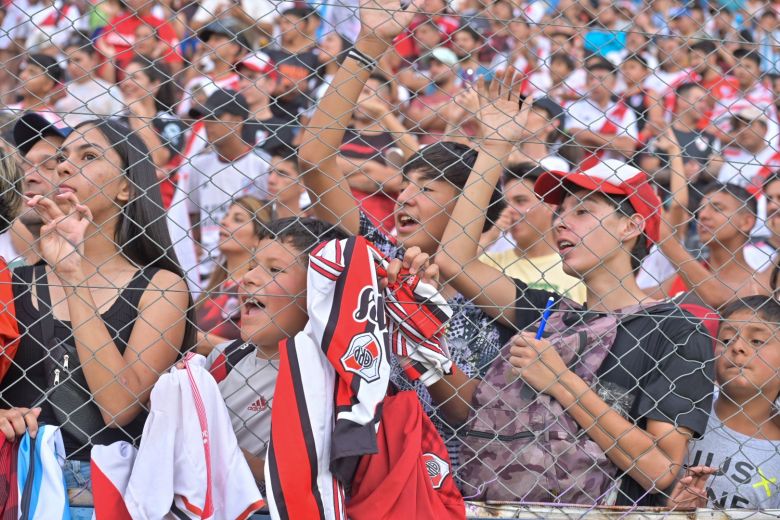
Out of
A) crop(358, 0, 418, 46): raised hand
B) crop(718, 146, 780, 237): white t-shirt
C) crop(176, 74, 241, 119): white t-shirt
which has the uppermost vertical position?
crop(718, 146, 780, 237): white t-shirt

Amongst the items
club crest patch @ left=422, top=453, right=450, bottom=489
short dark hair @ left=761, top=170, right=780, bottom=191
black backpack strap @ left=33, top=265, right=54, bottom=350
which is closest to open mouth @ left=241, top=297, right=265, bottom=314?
black backpack strap @ left=33, top=265, right=54, bottom=350

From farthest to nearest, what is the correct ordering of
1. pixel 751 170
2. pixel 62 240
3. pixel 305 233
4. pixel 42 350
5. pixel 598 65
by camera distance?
1. pixel 598 65
2. pixel 751 170
3. pixel 305 233
4. pixel 42 350
5. pixel 62 240

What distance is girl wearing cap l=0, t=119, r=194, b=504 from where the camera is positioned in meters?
2.70

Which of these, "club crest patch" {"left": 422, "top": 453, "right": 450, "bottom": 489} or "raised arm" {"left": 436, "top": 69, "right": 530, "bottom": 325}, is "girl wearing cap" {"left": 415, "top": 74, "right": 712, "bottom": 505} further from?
"club crest patch" {"left": 422, "top": 453, "right": 450, "bottom": 489}

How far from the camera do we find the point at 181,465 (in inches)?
102

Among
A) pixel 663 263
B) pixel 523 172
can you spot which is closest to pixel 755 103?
pixel 663 263

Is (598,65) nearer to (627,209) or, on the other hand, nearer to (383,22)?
(627,209)

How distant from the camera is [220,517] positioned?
8.70 feet

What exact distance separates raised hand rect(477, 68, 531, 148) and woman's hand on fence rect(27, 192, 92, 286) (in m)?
1.27

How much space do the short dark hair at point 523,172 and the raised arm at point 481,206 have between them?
1125 millimetres

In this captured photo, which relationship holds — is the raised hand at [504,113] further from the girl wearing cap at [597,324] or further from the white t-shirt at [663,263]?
the white t-shirt at [663,263]

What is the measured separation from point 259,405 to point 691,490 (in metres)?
1.27

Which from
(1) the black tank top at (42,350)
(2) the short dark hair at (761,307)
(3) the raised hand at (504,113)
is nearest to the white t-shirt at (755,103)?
(2) the short dark hair at (761,307)

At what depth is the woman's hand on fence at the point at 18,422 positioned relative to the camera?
2617mm
